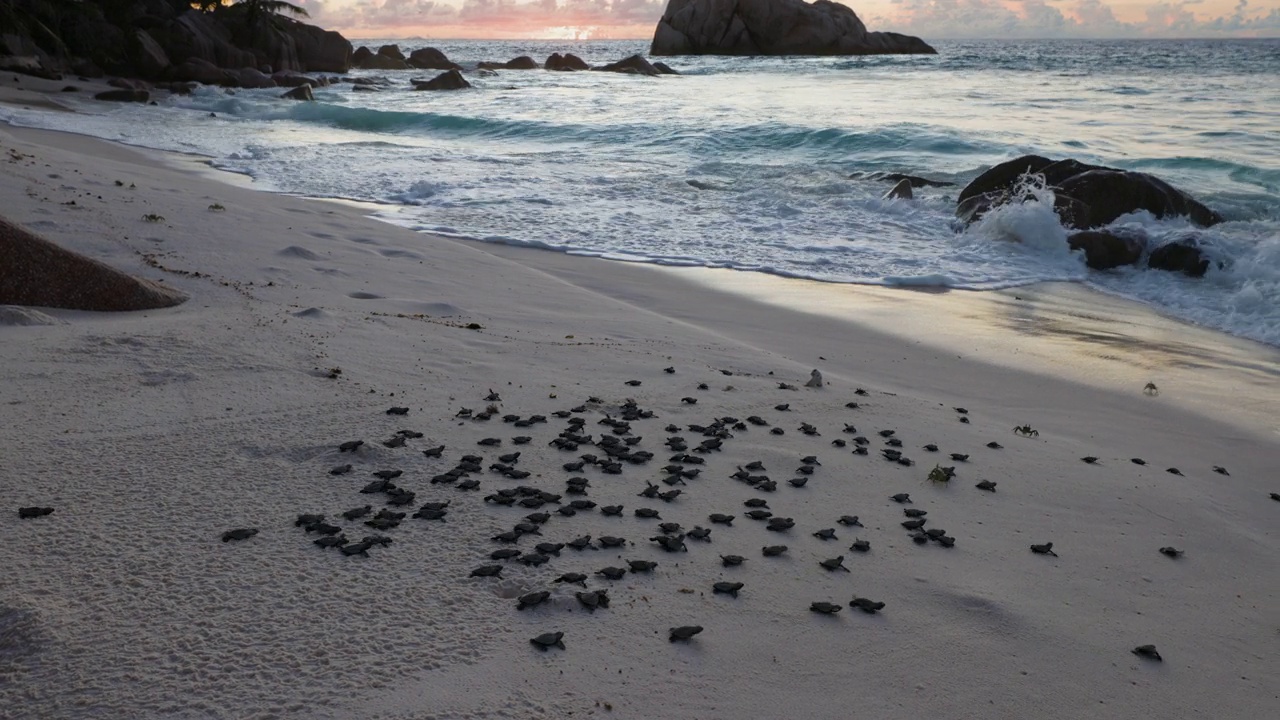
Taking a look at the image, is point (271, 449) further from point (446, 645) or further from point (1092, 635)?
point (1092, 635)

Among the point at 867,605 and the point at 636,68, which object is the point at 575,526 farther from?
the point at 636,68

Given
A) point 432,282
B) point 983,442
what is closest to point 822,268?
point 432,282

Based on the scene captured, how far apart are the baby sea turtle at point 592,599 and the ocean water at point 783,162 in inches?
268

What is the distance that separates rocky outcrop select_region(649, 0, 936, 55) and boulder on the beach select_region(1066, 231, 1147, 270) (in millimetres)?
61480

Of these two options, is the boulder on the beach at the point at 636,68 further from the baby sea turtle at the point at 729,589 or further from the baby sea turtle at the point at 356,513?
the baby sea turtle at the point at 729,589

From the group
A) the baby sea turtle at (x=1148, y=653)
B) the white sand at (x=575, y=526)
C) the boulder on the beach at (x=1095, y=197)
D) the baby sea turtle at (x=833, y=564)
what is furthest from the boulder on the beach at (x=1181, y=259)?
the baby sea turtle at (x=833, y=564)

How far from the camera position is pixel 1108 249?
10602 mm

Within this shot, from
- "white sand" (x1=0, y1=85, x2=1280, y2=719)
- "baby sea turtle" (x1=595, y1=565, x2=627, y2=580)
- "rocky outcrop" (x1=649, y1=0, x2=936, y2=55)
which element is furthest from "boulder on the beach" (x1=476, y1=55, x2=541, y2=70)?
"baby sea turtle" (x1=595, y1=565, x2=627, y2=580)

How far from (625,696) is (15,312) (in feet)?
13.5

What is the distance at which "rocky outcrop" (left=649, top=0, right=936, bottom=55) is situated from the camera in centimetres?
6756

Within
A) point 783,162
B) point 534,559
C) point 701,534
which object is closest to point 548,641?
point 534,559

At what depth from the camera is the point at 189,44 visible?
35.7 metres

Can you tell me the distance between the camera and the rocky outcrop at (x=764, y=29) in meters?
67.6

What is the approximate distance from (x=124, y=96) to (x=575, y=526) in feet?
93.6
